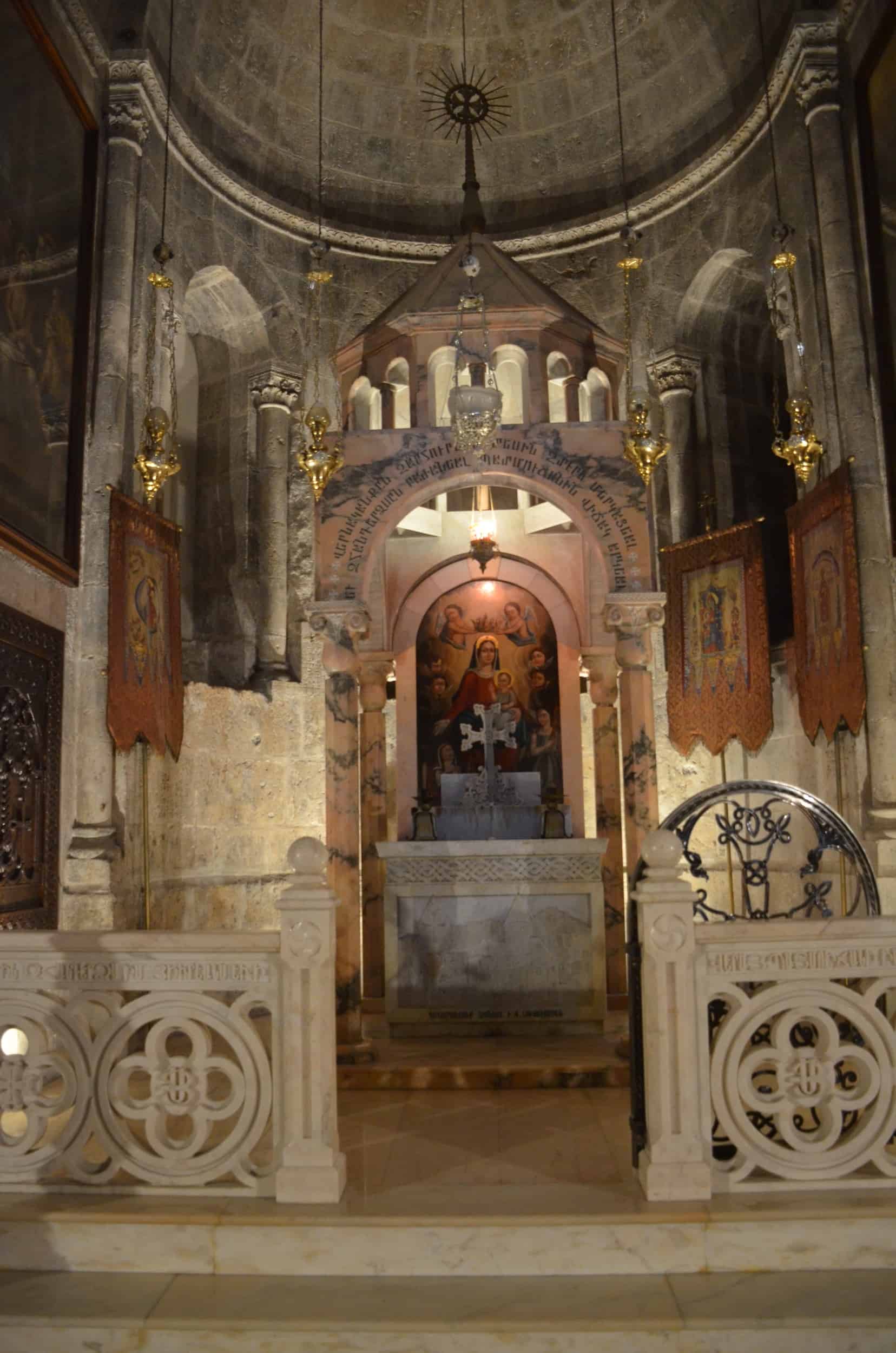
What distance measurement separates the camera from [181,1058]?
4254 millimetres

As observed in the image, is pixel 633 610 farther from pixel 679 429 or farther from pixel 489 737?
pixel 679 429

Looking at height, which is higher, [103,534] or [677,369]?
[677,369]

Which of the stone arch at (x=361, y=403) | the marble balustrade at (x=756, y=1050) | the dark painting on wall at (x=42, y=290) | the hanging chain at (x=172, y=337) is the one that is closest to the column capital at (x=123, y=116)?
the dark painting on wall at (x=42, y=290)

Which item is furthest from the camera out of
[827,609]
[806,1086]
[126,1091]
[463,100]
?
[463,100]

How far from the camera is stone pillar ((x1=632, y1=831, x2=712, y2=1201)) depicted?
13.3 ft

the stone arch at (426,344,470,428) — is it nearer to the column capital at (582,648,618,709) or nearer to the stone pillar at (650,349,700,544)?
the column capital at (582,648,618,709)

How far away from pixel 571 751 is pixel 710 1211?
5.57 metres

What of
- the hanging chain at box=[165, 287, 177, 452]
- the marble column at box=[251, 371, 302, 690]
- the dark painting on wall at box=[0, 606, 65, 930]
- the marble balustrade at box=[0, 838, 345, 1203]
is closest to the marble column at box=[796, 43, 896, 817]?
the marble balustrade at box=[0, 838, 345, 1203]

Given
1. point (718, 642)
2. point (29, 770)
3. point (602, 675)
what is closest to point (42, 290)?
point (29, 770)

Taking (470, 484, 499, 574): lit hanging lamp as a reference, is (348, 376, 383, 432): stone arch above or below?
above

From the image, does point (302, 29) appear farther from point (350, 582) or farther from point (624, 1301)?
point (624, 1301)

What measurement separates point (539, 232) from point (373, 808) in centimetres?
660

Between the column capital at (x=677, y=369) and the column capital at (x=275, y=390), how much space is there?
3.55 metres

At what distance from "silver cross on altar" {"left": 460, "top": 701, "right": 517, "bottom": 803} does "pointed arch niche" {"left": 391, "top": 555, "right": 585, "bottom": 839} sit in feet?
1.57
